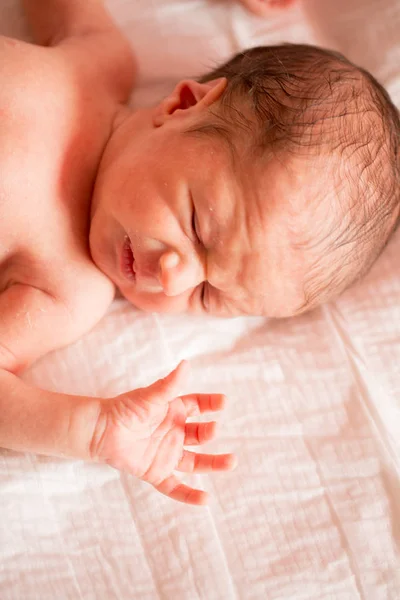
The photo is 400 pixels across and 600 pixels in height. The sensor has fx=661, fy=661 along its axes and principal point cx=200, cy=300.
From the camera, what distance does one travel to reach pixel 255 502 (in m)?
1.28

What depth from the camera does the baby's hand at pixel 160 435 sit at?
1.10m

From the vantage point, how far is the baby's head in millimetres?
1127

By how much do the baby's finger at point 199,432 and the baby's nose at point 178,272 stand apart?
246 millimetres

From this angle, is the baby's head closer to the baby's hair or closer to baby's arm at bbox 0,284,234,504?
the baby's hair

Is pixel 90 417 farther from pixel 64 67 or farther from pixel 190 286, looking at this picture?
pixel 64 67

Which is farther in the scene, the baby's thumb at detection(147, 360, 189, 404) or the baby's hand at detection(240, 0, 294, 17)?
the baby's hand at detection(240, 0, 294, 17)

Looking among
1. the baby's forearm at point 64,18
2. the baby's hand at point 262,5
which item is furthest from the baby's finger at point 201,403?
the baby's hand at point 262,5

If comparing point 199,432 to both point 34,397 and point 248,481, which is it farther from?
point 34,397

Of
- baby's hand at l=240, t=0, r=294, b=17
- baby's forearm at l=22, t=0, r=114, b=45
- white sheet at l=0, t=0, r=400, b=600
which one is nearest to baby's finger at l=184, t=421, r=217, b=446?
white sheet at l=0, t=0, r=400, b=600

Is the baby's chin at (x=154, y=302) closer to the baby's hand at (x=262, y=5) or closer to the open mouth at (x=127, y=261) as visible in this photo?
the open mouth at (x=127, y=261)

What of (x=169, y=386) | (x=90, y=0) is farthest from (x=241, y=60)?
(x=169, y=386)

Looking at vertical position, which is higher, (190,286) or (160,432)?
(190,286)

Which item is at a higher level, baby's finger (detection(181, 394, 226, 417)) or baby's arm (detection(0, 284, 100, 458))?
baby's arm (detection(0, 284, 100, 458))

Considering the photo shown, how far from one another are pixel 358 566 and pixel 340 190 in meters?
0.70
